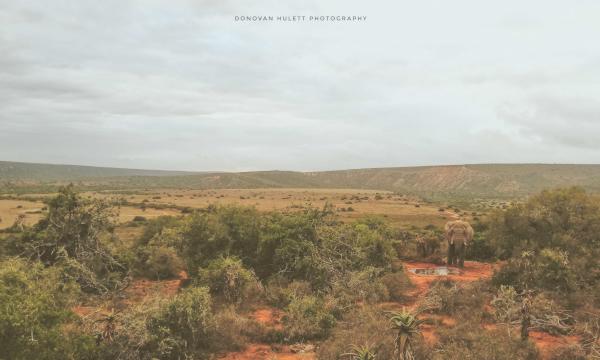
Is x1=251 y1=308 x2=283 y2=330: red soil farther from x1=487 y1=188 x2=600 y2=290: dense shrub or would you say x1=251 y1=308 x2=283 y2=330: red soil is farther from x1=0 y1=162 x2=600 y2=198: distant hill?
x1=0 y1=162 x2=600 y2=198: distant hill

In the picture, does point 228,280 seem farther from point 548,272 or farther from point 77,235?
point 548,272

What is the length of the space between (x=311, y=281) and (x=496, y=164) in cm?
18403

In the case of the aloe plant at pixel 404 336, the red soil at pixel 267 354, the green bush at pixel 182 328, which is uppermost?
the aloe plant at pixel 404 336

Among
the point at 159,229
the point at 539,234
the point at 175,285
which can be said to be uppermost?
the point at 539,234

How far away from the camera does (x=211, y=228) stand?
19594 mm

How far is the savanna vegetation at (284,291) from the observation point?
10.9 m

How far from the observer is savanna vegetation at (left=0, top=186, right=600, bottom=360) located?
10.9 meters

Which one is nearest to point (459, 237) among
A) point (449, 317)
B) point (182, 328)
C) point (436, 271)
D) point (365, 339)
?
point (436, 271)

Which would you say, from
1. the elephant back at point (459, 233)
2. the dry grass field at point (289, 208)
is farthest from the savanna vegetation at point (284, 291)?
the elephant back at point (459, 233)

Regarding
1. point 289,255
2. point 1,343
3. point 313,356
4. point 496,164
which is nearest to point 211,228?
point 289,255

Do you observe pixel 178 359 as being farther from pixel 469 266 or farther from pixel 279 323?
pixel 469 266

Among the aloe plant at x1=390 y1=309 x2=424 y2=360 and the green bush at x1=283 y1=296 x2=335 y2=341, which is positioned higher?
the aloe plant at x1=390 y1=309 x2=424 y2=360

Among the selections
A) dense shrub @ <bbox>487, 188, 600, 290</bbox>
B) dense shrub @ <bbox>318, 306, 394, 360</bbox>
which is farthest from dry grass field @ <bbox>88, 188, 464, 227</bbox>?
dense shrub @ <bbox>318, 306, 394, 360</bbox>

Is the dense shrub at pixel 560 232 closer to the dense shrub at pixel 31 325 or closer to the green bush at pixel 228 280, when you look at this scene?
the green bush at pixel 228 280
